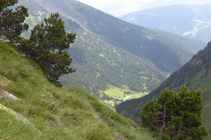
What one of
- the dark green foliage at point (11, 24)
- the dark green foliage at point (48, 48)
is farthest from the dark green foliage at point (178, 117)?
the dark green foliage at point (11, 24)

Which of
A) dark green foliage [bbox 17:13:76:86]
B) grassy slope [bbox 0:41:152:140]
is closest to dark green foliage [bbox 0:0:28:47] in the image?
dark green foliage [bbox 17:13:76:86]

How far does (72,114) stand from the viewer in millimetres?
8297

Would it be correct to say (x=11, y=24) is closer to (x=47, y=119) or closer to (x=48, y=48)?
(x=48, y=48)

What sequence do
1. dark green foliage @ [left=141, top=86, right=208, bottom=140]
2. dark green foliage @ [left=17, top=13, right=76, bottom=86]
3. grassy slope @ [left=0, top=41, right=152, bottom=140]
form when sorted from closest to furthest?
grassy slope @ [left=0, top=41, right=152, bottom=140] < dark green foliage @ [left=141, top=86, right=208, bottom=140] < dark green foliage @ [left=17, top=13, right=76, bottom=86]

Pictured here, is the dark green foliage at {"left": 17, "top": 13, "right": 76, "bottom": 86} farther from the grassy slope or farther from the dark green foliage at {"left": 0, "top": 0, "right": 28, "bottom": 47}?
the grassy slope

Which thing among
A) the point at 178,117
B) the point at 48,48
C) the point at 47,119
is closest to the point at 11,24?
the point at 48,48

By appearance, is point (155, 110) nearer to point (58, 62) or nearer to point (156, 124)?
point (156, 124)

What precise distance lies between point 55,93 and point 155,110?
662 inches

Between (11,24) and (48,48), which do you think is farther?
(48,48)

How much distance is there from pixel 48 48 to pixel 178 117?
23642mm

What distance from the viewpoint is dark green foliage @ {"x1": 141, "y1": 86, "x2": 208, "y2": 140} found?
19875mm

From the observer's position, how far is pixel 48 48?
2892 centimetres

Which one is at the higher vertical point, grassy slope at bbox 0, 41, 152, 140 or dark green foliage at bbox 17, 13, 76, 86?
dark green foliage at bbox 17, 13, 76, 86

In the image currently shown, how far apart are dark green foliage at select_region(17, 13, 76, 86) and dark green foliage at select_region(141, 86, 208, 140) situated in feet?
51.3
